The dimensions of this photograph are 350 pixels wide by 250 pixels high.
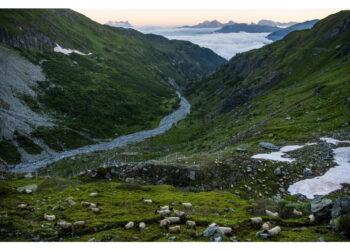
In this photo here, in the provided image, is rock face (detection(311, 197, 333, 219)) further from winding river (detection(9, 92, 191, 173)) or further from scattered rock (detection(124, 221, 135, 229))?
winding river (detection(9, 92, 191, 173))

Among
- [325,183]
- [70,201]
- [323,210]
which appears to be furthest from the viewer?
[325,183]

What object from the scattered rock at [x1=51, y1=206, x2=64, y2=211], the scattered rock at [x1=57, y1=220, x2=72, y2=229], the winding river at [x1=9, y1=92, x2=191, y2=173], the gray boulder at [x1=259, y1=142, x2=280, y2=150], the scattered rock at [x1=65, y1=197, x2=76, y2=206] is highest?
the scattered rock at [x1=57, y1=220, x2=72, y2=229]

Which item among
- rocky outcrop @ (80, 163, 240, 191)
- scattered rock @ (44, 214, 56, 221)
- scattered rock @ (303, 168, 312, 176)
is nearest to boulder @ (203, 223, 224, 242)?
scattered rock @ (44, 214, 56, 221)

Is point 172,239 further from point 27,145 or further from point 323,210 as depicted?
point 27,145

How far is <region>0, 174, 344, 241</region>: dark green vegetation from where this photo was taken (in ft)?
72.4

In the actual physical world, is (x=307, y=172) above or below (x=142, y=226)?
below

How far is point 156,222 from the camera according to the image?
24.7 meters

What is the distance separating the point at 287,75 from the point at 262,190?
154m

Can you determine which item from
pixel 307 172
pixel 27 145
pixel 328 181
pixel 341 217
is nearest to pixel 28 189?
pixel 341 217

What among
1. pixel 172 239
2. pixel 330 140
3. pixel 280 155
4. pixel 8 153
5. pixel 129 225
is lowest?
pixel 8 153

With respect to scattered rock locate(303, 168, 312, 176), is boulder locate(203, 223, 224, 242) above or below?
above

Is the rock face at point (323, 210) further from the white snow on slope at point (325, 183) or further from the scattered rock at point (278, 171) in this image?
the scattered rock at point (278, 171)

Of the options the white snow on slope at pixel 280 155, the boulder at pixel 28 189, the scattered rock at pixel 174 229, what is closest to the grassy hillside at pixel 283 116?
the white snow on slope at pixel 280 155

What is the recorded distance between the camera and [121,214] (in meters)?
27.4
